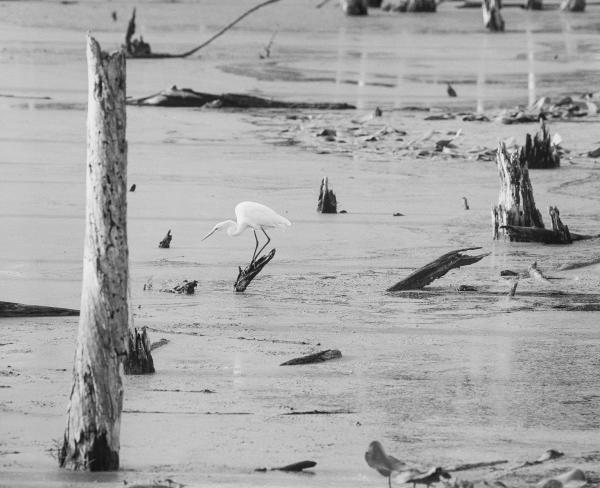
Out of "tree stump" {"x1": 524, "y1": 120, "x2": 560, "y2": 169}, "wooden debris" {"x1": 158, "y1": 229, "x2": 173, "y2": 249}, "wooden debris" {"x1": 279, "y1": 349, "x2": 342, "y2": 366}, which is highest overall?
"wooden debris" {"x1": 279, "y1": 349, "x2": 342, "y2": 366}

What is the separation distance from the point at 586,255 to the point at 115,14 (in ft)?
82.3

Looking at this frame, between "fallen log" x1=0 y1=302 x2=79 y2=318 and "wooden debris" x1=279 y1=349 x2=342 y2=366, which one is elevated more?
"wooden debris" x1=279 y1=349 x2=342 y2=366

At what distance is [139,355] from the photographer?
7613 mm

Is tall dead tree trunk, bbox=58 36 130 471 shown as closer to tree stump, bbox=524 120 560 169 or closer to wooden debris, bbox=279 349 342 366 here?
wooden debris, bbox=279 349 342 366

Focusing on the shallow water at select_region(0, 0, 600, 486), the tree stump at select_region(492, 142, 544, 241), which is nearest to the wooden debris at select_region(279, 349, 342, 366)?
the shallow water at select_region(0, 0, 600, 486)

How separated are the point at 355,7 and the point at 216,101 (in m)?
17.3

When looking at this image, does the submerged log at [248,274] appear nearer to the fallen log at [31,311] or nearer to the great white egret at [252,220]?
the great white egret at [252,220]

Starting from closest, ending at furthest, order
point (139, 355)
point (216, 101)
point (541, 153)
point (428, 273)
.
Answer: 1. point (139, 355)
2. point (428, 273)
3. point (541, 153)
4. point (216, 101)

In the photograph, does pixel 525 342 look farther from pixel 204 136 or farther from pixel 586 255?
pixel 204 136

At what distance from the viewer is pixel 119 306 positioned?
5957mm

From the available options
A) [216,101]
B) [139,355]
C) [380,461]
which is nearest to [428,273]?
[139,355]

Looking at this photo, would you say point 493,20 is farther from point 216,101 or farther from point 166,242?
point 166,242

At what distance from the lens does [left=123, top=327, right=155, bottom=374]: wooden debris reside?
756 centimetres

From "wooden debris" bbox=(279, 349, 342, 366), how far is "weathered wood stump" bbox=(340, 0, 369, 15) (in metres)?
29.6
